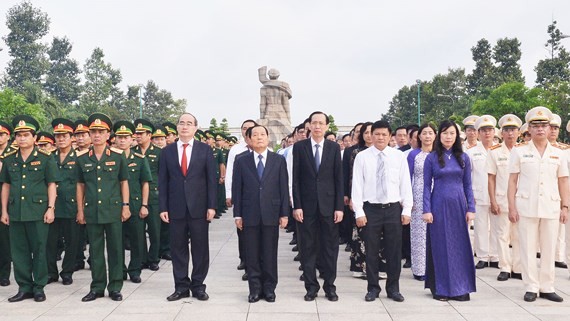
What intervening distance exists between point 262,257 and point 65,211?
2.90m

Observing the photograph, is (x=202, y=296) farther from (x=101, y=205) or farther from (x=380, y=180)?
(x=380, y=180)

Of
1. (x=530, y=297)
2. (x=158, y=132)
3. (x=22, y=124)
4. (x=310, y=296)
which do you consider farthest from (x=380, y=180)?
(x=158, y=132)

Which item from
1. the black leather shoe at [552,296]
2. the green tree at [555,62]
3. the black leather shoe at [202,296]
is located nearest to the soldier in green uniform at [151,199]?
the black leather shoe at [202,296]

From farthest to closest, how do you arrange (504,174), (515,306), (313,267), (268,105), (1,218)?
(268,105)
(504,174)
(1,218)
(313,267)
(515,306)

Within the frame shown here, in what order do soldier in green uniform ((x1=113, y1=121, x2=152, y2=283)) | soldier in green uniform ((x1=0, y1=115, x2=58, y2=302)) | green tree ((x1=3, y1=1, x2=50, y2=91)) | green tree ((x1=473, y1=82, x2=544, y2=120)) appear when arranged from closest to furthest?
soldier in green uniform ((x1=0, y1=115, x2=58, y2=302)), soldier in green uniform ((x1=113, y1=121, x2=152, y2=283)), green tree ((x1=473, y1=82, x2=544, y2=120)), green tree ((x1=3, y1=1, x2=50, y2=91))

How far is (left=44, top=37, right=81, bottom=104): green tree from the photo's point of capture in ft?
211

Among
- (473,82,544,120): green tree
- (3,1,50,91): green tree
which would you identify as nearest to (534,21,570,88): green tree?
(473,82,544,120): green tree

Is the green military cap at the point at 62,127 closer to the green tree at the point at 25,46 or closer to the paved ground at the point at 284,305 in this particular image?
the paved ground at the point at 284,305

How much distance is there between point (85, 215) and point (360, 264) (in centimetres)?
348

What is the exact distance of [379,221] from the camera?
614 centimetres

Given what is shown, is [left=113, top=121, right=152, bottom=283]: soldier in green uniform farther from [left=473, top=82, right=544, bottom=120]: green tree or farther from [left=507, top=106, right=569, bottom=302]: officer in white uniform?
[left=473, top=82, right=544, bottom=120]: green tree

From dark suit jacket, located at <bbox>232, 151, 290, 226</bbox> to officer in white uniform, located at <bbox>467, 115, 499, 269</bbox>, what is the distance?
324cm

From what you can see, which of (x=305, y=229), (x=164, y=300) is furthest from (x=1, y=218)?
(x=305, y=229)

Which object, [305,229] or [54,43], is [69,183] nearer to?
[305,229]
